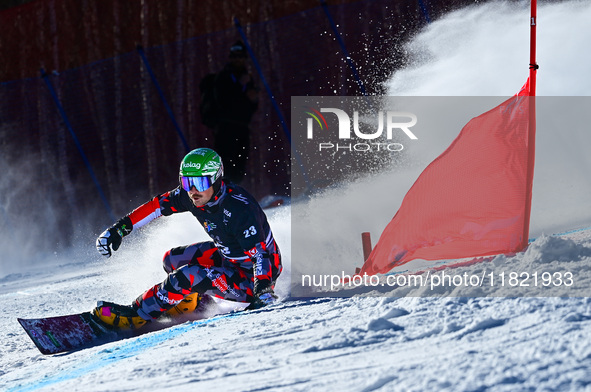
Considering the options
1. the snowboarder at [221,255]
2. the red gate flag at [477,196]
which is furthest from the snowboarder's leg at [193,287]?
the red gate flag at [477,196]

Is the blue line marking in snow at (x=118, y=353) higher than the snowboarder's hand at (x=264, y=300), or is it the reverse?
the snowboarder's hand at (x=264, y=300)

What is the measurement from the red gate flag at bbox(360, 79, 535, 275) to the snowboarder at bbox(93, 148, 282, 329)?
3.05 feet

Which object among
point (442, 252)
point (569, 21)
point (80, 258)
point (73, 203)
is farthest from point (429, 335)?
point (73, 203)

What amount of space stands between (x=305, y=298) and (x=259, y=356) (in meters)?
1.63

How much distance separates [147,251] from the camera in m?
7.50

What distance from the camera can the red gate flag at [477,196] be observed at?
466cm

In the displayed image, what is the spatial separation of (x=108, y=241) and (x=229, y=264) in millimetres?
968

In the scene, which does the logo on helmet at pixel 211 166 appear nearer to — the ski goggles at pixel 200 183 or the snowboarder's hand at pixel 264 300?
the ski goggles at pixel 200 183

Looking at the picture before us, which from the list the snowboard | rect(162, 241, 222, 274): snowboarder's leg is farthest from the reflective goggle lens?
the snowboard

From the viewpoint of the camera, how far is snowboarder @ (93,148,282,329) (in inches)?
193

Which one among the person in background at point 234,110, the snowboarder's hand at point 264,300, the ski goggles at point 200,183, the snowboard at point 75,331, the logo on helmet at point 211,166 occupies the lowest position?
the snowboard at point 75,331

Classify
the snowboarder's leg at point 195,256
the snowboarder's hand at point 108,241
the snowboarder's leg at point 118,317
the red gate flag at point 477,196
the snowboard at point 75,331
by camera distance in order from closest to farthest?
the red gate flag at point 477,196 < the snowboard at point 75,331 < the snowboarder's leg at point 118,317 < the snowboarder's hand at point 108,241 < the snowboarder's leg at point 195,256

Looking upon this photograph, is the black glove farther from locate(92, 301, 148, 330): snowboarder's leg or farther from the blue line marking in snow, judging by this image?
the blue line marking in snow

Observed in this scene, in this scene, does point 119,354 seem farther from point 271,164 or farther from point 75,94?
point 75,94
